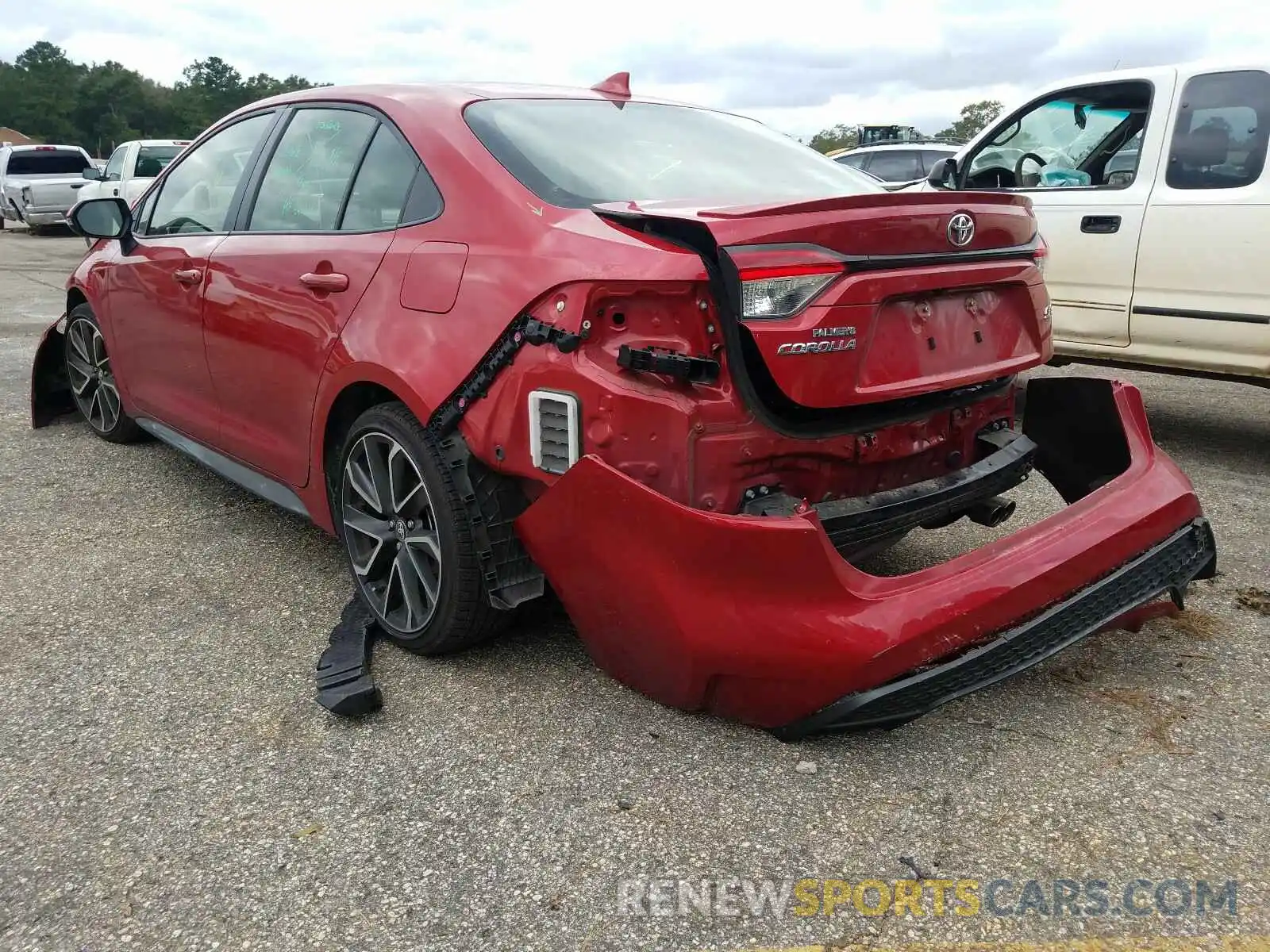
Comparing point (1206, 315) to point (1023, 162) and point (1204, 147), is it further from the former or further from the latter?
point (1023, 162)

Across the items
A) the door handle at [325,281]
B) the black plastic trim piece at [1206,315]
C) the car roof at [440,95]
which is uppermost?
the car roof at [440,95]

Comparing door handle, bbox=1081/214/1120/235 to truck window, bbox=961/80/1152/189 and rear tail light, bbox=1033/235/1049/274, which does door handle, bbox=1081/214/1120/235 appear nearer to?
truck window, bbox=961/80/1152/189

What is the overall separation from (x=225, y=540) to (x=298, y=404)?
0.96 meters

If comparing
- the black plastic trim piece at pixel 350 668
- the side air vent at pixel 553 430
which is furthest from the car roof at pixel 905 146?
the side air vent at pixel 553 430

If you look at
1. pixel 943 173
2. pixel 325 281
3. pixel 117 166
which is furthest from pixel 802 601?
pixel 117 166

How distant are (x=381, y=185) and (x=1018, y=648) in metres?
2.17

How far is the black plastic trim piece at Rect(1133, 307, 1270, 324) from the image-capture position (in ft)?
15.0

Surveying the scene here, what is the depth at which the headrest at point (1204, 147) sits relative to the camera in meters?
4.72

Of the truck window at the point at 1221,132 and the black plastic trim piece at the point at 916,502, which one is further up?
the truck window at the point at 1221,132

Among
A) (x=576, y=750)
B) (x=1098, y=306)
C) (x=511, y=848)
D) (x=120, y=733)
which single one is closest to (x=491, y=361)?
(x=576, y=750)

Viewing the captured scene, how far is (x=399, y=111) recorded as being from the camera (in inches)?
118

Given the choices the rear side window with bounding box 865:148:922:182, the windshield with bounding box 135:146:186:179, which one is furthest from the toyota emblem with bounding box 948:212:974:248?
the windshield with bounding box 135:146:186:179

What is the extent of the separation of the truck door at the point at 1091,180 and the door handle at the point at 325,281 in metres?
3.71

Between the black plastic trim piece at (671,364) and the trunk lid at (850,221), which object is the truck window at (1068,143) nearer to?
the trunk lid at (850,221)
